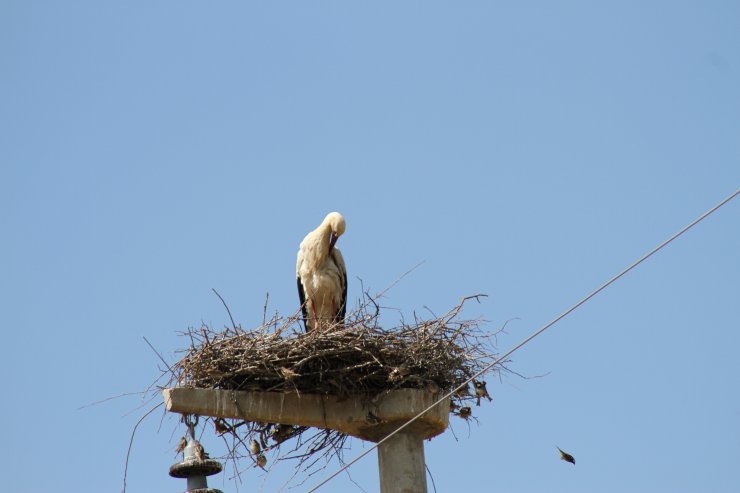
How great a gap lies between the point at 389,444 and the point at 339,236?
124 inches

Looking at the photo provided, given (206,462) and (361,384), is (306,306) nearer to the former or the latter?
(361,384)

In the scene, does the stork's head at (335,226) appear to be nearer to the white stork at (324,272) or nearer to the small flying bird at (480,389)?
the white stork at (324,272)

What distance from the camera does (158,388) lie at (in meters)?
8.16

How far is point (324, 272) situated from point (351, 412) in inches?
116

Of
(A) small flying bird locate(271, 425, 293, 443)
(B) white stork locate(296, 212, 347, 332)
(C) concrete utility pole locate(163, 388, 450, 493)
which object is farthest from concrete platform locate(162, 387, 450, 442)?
(B) white stork locate(296, 212, 347, 332)

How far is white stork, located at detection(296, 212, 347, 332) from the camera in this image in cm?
1089

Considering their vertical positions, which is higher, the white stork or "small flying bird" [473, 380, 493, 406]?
the white stork

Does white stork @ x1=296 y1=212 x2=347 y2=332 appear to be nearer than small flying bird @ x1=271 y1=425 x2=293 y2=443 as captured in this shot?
No

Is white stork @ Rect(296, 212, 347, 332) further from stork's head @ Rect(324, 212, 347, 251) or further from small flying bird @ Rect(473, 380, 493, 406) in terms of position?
small flying bird @ Rect(473, 380, 493, 406)

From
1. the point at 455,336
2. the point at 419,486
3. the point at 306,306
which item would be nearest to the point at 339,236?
the point at 306,306

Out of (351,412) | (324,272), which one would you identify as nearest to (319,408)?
(351,412)

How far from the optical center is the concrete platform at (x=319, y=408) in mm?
8008

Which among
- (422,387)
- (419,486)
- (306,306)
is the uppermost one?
(306,306)

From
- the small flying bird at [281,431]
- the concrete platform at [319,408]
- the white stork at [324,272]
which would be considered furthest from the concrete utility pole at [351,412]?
the white stork at [324,272]
